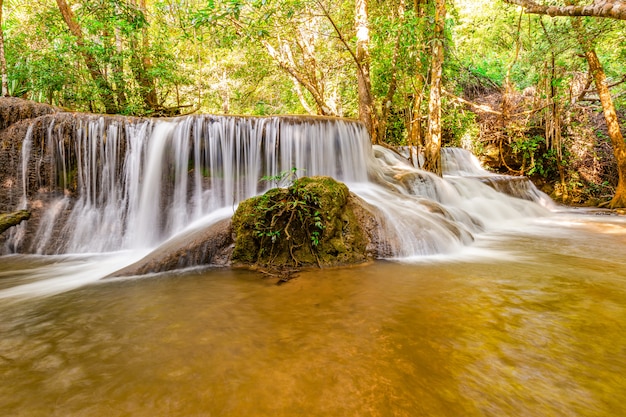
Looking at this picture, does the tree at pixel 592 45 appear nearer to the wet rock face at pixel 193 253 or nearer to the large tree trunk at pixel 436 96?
the large tree trunk at pixel 436 96

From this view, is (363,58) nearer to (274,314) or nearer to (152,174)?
(152,174)

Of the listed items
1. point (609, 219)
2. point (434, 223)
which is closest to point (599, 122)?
point (609, 219)

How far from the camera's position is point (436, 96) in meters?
7.95

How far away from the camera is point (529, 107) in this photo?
1180 cm

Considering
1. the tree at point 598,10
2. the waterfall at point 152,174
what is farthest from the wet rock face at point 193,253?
the tree at point 598,10

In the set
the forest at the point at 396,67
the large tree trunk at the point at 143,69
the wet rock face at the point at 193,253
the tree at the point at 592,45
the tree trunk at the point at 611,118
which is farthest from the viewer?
the large tree trunk at the point at 143,69

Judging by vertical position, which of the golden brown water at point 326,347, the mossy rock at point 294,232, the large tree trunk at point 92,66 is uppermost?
the large tree trunk at point 92,66

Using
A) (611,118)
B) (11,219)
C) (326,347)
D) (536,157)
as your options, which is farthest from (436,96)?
(11,219)

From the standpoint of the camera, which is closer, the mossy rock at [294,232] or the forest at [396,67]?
the mossy rock at [294,232]

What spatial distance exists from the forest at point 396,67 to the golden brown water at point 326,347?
449cm

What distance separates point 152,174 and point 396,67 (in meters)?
7.52

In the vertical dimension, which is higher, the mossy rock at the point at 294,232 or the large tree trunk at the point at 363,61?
the large tree trunk at the point at 363,61

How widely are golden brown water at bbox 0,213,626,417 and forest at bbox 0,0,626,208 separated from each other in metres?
4.49

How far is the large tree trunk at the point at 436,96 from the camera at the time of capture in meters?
7.55
